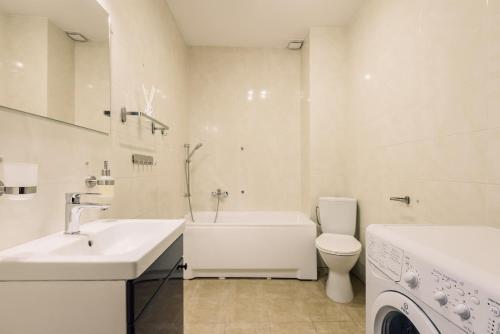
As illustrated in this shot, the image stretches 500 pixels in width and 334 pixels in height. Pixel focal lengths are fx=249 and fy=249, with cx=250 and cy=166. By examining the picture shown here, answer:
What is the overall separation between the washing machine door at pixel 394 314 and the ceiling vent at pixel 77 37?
158cm

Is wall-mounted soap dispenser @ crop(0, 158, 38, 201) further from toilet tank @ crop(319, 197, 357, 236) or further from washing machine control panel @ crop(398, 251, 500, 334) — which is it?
toilet tank @ crop(319, 197, 357, 236)

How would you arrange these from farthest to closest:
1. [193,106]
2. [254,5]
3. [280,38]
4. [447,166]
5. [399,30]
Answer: [193,106] → [280,38] → [254,5] → [399,30] → [447,166]

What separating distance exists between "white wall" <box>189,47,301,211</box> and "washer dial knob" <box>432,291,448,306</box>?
2.53 m

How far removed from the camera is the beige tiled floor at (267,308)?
68.3 inches

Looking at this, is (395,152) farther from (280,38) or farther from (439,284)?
(280,38)

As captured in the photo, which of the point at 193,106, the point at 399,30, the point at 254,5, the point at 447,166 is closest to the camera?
the point at 447,166

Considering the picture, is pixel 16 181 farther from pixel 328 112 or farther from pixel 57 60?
pixel 328 112

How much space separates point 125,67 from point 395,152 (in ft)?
6.32

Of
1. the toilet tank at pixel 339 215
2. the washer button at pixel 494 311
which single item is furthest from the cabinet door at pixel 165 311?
the toilet tank at pixel 339 215

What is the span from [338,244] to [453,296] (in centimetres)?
158

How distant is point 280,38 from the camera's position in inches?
Result: 115

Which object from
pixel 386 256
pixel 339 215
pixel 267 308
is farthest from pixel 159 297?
pixel 339 215

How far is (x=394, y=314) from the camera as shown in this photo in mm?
854

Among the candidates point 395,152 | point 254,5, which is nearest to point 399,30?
point 395,152
